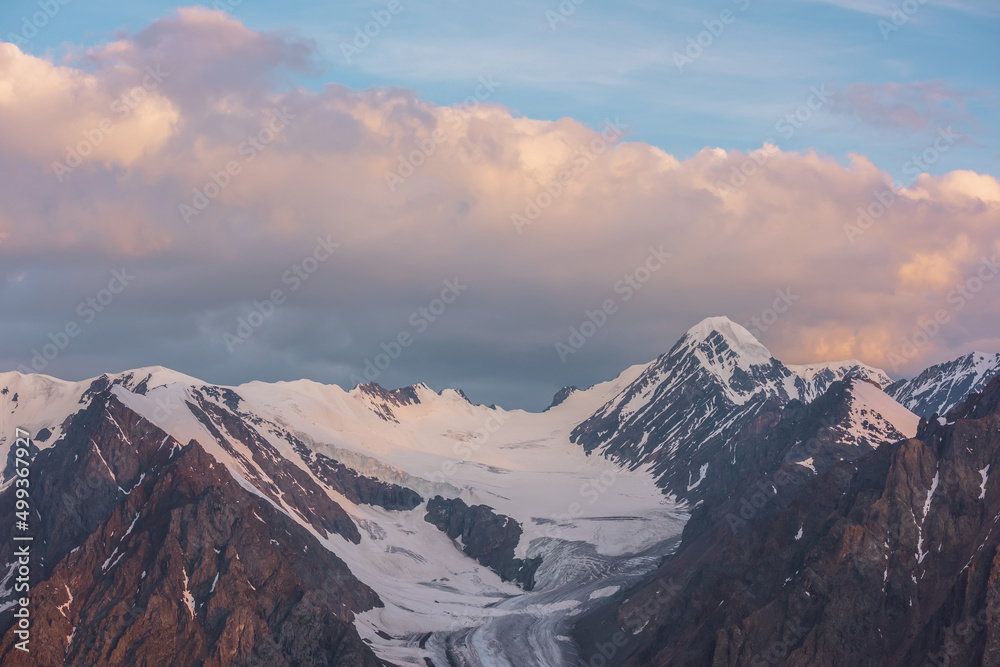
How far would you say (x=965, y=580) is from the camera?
155m

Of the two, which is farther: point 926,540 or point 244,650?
point 244,650

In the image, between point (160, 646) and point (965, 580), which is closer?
point (965, 580)

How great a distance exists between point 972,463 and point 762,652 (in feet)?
143

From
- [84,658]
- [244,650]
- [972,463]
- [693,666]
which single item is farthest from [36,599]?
[972,463]

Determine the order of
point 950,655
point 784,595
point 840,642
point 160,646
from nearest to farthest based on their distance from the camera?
1. point 950,655
2. point 840,642
3. point 784,595
4. point 160,646

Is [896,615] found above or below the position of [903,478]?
below

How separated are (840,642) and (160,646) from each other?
106303 millimetres

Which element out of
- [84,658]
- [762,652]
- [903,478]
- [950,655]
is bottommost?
[84,658]

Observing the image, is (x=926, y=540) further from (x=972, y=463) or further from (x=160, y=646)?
(x=160, y=646)

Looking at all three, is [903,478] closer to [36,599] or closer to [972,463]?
[972,463]

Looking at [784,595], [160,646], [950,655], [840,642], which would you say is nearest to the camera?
[950,655]

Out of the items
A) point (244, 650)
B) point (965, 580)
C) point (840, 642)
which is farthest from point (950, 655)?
point (244, 650)

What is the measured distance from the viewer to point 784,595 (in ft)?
601

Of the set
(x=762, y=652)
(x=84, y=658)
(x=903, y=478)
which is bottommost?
(x=84, y=658)
